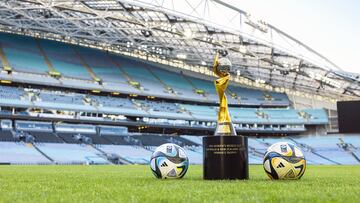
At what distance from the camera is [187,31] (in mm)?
46094

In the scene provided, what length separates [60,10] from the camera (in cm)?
4200

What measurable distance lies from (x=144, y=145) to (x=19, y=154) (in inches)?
694

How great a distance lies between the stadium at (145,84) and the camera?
1694 inches

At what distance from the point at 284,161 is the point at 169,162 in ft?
9.28

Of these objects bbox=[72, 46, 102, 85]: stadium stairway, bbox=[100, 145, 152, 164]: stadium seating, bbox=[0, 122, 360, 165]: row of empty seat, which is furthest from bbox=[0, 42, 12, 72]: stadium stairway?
bbox=[100, 145, 152, 164]: stadium seating

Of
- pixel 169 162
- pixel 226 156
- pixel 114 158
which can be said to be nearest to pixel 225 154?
pixel 226 156

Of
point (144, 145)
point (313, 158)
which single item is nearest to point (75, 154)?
point (144, 145)

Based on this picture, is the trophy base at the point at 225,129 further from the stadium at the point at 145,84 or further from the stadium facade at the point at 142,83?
the stadium facade at the point at 142,83

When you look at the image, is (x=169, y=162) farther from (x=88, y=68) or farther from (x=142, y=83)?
(x=142, y=83)

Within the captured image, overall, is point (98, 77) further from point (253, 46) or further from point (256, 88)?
point (256, 88)

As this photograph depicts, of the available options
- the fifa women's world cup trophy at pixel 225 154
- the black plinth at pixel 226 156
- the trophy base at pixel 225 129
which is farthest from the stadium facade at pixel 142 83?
the black plinth at pixel 226 156

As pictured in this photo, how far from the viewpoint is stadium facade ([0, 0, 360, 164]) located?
44094mm

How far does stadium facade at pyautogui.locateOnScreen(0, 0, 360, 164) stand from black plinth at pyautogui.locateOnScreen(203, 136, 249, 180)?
29.5 meters

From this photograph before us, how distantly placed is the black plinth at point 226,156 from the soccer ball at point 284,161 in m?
0.66
